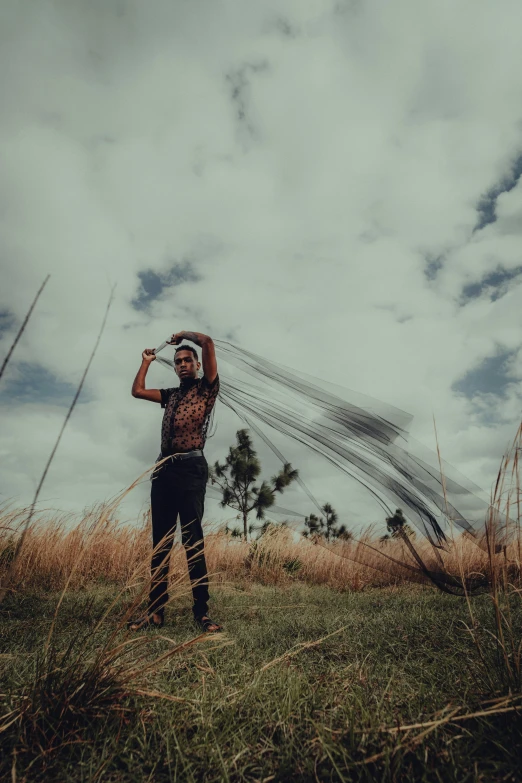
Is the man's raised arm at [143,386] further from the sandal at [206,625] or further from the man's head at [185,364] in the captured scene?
the sandal at [206,625]

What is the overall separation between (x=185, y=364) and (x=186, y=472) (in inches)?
40.2

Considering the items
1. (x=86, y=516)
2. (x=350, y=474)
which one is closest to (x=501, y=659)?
(x=350, y=474)

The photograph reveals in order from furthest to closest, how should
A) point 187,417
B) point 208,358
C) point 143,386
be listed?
point 143,386 → point 208,358 → point 187,417

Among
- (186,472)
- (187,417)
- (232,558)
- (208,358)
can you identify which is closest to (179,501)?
(186,472)

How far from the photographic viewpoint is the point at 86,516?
18.4ft

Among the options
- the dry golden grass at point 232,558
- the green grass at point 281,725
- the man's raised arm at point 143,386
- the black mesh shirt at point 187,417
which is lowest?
the green grass at point 281,725

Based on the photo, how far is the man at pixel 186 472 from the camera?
303 cm

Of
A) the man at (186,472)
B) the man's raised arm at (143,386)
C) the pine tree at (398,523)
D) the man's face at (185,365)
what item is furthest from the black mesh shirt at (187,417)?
the pine tree at (398,523)

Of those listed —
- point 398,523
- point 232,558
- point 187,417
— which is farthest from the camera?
Result: point 232,558

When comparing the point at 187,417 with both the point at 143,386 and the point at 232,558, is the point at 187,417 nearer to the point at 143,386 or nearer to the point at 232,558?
the point at 143,386

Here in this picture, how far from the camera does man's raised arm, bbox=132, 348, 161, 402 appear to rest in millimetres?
3791

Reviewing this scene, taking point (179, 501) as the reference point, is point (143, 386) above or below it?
above

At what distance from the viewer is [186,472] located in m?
3.15

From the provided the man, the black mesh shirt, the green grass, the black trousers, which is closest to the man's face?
the man
